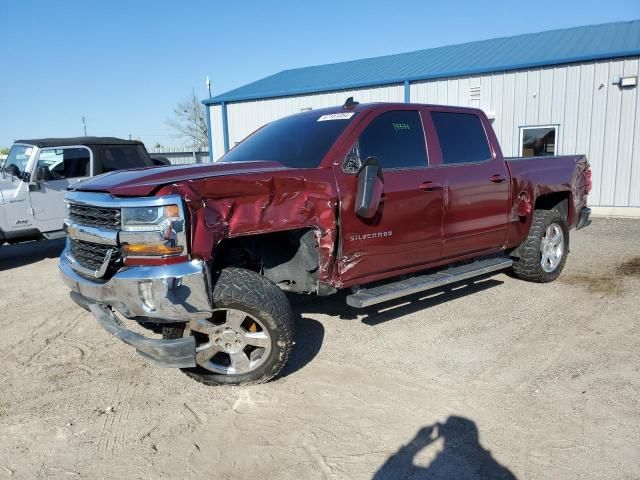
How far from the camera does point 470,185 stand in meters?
4.98

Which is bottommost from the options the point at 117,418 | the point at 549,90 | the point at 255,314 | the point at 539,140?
the point at 117,418

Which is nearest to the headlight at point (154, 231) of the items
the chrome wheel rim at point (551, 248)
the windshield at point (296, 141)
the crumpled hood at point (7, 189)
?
the windshield at point (296, 141)

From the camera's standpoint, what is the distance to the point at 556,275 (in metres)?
6.40

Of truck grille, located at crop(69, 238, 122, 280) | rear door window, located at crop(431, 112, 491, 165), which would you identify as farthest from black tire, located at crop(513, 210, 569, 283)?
truck grille, located at crop(69, 238, 122, 280)

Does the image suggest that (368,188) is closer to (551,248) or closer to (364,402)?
(364,402)

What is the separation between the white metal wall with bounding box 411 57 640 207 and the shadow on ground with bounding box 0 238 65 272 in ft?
36.0

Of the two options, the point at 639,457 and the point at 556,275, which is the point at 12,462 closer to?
the point at 639,457

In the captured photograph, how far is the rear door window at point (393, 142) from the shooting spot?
428 cm

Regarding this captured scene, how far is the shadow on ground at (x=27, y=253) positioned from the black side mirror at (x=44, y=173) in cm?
152

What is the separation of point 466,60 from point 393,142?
11.8 m

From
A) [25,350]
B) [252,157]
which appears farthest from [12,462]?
[252,157]

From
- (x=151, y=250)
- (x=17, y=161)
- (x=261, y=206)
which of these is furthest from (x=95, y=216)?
(x=17, y=161)

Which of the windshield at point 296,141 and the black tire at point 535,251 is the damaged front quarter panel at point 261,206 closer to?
the windshield at point 296,141

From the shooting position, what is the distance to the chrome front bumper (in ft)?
10.1
